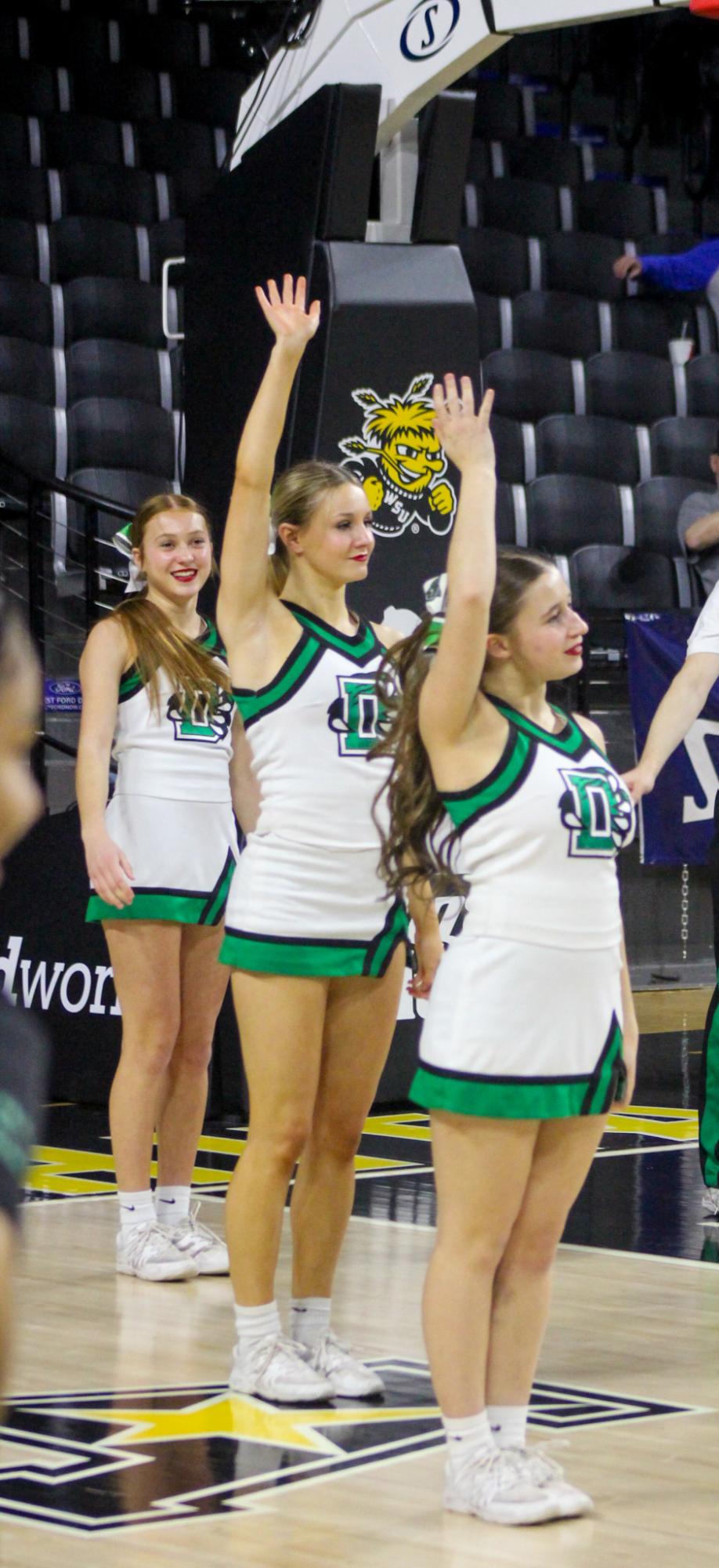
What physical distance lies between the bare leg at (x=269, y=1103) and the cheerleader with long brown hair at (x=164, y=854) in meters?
0.98

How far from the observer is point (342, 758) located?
334 cm

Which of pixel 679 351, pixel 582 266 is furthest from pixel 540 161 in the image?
pixel 679 351

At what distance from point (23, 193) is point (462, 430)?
25.7 feet

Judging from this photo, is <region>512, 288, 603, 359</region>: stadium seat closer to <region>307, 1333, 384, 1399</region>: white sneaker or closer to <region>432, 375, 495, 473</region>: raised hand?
Result: <region>307, 1333, 384, 1399</region>: white sneaker

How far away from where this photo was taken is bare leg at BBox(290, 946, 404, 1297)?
336 cm

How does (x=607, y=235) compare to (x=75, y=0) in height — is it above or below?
below

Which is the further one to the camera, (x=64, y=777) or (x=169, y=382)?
(x=169, y=382)

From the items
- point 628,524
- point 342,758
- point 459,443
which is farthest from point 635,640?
point 459,443

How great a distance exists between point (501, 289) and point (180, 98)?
6.84 ft

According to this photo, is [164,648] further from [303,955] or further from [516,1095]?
[516,1095]

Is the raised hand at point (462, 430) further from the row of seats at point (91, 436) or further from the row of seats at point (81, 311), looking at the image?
the row of seats at point (81, 311)

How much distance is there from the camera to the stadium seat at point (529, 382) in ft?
33.4

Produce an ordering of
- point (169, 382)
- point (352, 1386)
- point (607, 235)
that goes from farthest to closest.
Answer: point (607, 235) → point (169, 382) → point (352, 1386)

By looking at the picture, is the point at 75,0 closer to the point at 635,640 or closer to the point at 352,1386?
the point at 635,640
